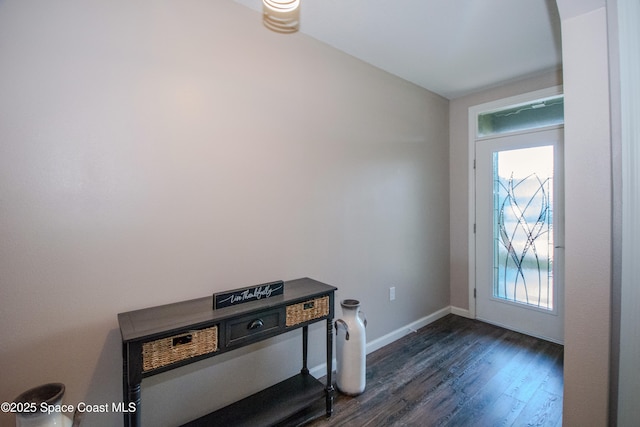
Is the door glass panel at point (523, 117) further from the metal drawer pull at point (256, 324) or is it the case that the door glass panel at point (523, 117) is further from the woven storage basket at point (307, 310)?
the metal drawer pull at point (256, 324)

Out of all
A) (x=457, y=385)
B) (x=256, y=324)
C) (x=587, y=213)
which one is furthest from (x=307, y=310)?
(x=587, y=213)

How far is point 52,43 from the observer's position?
1351 millimetres

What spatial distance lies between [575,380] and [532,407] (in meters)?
0.89

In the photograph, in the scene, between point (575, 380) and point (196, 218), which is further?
point (196, 218)

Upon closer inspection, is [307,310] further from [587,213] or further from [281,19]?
[281,19]

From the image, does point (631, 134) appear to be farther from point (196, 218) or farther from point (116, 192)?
point (116, 192)

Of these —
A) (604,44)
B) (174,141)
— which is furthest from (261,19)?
(604,44)

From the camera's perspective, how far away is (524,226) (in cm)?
313

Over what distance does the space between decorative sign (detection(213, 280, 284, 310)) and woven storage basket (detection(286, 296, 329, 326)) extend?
0.14 m

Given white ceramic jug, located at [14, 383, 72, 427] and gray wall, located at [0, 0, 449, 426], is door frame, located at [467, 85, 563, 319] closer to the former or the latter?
gray wall, located at [0, 0, 449, 426]

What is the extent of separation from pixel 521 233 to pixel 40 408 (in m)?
3.88

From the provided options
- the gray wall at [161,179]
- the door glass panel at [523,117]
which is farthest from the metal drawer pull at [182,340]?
the door glass panel at [523,117]

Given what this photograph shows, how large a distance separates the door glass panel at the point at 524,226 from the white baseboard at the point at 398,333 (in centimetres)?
63

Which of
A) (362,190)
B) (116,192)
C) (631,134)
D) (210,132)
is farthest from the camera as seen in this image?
(362,190)
